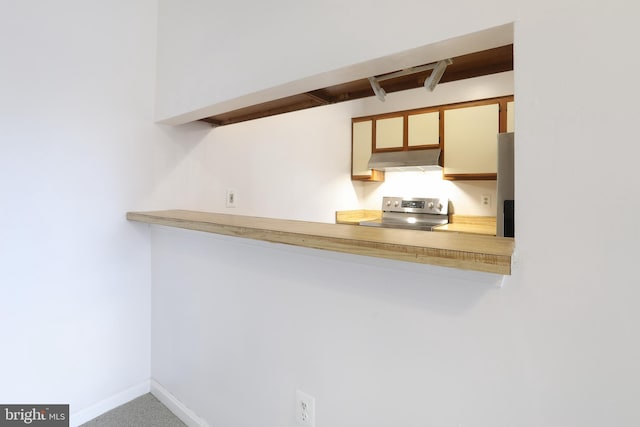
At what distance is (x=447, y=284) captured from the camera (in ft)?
2.51

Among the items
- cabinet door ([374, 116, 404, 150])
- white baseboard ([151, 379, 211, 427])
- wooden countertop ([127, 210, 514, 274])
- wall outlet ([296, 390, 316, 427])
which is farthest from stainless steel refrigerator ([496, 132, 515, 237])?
cabinet door ([374, 116, 404, 150])

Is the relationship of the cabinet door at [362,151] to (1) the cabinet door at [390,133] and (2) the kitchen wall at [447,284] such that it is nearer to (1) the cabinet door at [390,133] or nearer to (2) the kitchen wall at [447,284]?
(1) the cabinet door at [390,133]

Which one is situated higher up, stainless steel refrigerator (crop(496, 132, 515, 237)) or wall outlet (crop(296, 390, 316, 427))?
stainless steel refrigerator (crop(496, 132, 515, 237))

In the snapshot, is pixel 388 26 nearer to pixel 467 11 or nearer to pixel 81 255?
pixel 467 11

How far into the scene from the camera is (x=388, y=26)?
81 cm

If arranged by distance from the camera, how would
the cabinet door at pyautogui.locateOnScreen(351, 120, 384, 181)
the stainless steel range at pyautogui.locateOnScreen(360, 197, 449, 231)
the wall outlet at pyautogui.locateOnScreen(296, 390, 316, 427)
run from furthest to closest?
the cabinet door at pyautogui.locateOnScreen(351, 120, 384, 181) → the stainless steel range at pyautogui.locateOnScreen(360, 197, 449, 231) → the wall outlet at pyautogui.locateOnScreen(296, 390, 316, 427)

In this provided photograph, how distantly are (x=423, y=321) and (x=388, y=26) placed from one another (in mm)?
756

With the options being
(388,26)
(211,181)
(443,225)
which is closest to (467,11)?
(388,26)

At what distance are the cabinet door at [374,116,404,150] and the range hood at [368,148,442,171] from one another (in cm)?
8

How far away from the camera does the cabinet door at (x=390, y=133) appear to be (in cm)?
328

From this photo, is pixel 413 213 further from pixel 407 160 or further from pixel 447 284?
pixel 447 284

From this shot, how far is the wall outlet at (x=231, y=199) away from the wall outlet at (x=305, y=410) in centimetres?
132

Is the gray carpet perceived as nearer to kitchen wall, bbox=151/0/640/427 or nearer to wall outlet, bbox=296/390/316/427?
kitchen wall, bbox=151/0/640/427

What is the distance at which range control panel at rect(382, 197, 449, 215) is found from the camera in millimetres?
3201
